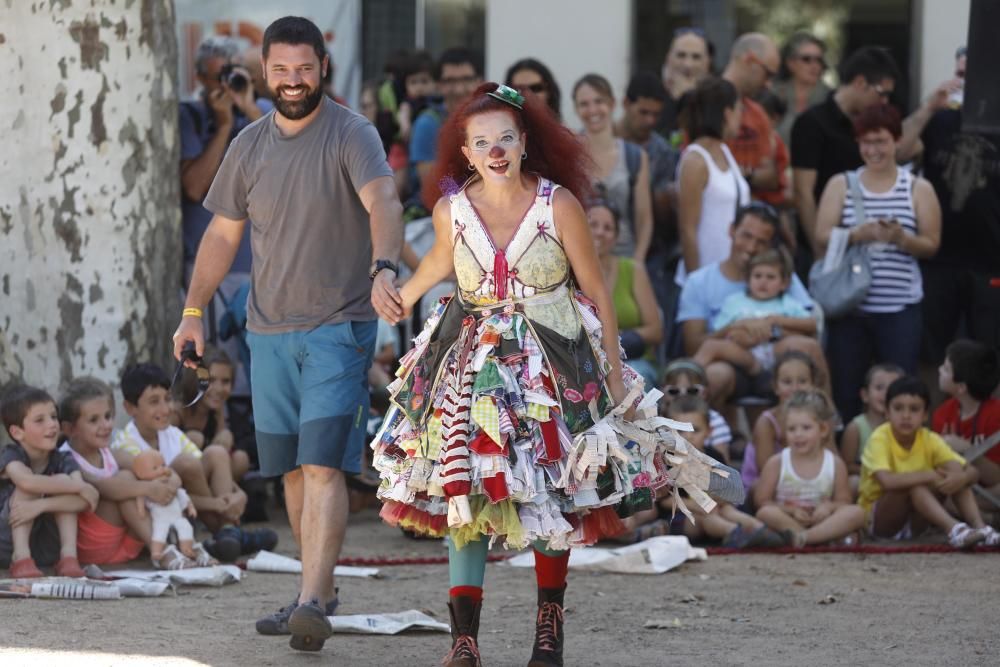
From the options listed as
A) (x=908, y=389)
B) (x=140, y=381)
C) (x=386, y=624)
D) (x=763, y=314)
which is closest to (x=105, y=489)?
(x=140, y=381)

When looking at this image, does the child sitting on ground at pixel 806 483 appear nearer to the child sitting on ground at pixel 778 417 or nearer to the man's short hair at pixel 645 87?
the child sitting on ground at pixel 778 417

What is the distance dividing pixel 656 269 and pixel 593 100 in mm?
1078

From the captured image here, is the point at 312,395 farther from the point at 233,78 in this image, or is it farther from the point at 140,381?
the point at 233,78

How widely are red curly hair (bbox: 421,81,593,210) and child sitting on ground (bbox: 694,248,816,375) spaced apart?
3474 mm

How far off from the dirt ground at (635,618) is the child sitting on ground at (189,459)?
0.30 meters

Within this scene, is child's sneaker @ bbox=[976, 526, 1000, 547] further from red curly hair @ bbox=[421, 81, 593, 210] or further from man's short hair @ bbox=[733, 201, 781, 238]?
red curly hair @ bbox=[421, 81, 593, 210]

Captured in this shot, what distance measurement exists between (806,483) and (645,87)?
308 centimetres

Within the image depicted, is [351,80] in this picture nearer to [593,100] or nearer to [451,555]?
[593,100]

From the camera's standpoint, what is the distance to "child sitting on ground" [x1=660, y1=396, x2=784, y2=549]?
785cm

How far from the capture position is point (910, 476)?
26.7 feet

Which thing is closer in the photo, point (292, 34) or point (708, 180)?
point (292, 34)

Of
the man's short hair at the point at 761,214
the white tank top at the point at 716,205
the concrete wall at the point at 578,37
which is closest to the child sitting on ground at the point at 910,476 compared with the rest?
the man's short hair at the point at 761,214

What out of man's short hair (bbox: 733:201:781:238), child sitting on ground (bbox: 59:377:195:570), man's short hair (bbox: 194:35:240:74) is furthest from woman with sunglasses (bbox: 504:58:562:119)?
child sitting on ground (bbox: 59:377:195:570)

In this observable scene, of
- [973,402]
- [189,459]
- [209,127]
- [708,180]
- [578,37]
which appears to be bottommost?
[189,459]
